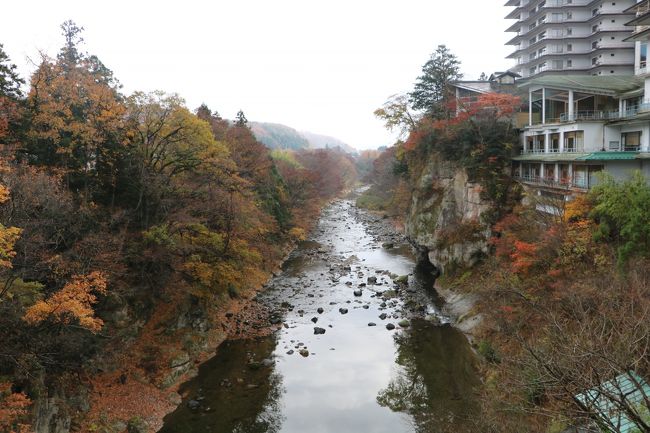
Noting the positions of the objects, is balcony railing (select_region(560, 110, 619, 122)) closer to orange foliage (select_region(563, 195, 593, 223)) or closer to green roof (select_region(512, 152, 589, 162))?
green roof (select_region(512, 152, 589, 162))

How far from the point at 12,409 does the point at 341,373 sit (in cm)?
1374

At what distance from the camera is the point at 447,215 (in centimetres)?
3578

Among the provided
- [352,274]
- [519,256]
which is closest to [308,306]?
[352,274]

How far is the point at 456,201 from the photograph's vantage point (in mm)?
35406

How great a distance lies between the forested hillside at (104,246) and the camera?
14648 millimetres

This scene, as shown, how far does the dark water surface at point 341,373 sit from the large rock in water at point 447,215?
3677 mm

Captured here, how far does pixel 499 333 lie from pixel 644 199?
879 centimetres

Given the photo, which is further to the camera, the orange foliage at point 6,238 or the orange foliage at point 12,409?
the orange foliage at point 12,409

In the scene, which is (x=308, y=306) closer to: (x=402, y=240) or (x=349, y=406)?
(x=349, y=406)

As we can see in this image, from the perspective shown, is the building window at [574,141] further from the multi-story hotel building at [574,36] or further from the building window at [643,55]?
the multi-story hotel building at [574,36]

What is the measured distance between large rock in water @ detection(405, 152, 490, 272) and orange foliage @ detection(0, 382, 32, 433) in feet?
87.6

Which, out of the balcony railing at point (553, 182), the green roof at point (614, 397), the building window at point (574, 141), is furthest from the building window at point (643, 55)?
the green roof at point (614, 397)

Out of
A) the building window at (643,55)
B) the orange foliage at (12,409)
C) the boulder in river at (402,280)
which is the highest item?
the building window at (643,55)

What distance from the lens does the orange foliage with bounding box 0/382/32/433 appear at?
12.4 m
